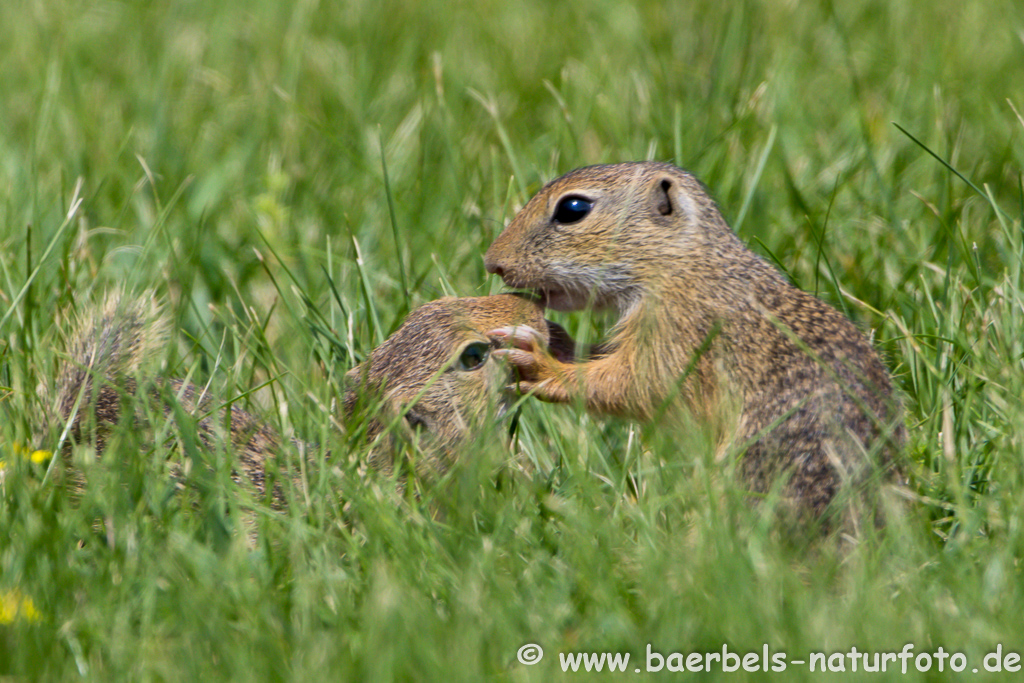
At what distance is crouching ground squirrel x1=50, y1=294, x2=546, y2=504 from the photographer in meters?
3.77

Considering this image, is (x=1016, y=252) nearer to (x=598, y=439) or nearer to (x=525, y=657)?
(x=598, y=439)

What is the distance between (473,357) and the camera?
3.93m

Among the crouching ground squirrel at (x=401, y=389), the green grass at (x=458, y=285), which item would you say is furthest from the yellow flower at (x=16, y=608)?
the crouching ground squirrel at (x=401, y=389)

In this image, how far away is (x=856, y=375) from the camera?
11.3ft

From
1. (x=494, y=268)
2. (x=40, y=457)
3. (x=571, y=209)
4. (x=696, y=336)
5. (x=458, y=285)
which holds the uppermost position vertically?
(x=571, y=209)

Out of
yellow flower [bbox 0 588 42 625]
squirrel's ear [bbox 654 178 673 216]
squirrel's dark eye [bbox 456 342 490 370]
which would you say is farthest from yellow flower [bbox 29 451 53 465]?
squirrel's ear [bbox 654 178 673 216]

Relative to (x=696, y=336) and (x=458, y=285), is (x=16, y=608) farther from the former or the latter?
(x=458, y=285)

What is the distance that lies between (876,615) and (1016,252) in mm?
2075

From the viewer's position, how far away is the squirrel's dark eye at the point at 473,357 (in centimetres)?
391

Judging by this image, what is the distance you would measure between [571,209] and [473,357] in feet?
2.23

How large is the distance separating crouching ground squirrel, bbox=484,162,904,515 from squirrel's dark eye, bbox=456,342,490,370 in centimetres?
12

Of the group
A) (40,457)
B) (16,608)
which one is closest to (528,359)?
(40,457)

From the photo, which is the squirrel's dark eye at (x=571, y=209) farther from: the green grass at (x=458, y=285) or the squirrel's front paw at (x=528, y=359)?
the green grass at (x=458, y=285)

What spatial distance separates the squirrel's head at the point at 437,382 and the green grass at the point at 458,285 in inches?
10.4
